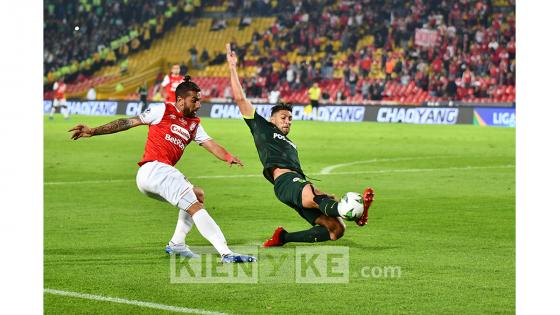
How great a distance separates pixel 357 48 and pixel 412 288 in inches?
1607

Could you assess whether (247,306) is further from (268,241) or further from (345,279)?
(268,241)

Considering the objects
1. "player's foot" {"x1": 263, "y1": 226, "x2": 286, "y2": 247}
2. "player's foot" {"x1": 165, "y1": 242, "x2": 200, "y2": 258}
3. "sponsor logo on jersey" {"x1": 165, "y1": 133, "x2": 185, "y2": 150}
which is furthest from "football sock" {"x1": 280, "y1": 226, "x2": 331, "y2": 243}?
"sponsor logo on jersey" {"x1": 165, "y1": 133, "x2": 185, "y2": 150}

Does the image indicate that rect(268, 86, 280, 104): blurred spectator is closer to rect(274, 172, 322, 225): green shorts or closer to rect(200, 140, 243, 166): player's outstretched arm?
rect(200, 140, 243, 166): player's outstretched arm

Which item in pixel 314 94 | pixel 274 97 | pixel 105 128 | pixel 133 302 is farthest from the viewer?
pixel 274 97

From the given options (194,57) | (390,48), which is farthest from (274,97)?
(194,57)

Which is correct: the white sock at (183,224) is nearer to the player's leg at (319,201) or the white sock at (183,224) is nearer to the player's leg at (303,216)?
the player's leg at (303,216)

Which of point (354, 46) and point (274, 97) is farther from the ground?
point (354, 46)

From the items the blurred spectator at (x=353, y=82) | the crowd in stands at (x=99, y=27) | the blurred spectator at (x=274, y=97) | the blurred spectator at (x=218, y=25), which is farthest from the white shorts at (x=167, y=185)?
the crowd in stands at (x=99, y=27)

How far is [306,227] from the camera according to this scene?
13.0 m

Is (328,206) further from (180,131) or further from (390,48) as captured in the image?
(390,48)

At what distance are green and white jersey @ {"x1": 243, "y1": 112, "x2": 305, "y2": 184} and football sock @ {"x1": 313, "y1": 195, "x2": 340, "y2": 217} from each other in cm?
54

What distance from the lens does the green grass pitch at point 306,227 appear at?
8008 millimetres

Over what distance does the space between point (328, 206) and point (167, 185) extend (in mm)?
1456

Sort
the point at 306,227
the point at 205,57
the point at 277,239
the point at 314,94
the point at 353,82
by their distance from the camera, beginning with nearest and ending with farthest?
the point at 277,239, the point at 306,227, the point at 314,94, the point at 353,82, the point at 205,57
